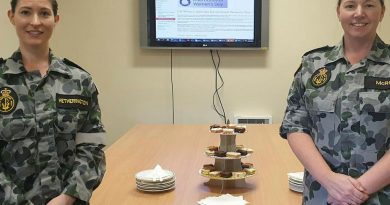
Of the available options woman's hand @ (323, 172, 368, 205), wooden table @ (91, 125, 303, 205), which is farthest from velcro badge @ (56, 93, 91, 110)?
woman's hand @ (323, 172, 368, 205)

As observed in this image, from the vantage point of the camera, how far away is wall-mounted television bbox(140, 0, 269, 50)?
412 centimetres

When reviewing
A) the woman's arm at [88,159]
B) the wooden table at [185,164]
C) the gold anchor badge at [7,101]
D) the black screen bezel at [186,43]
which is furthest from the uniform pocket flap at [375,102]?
the black screen bezel at [186,43]

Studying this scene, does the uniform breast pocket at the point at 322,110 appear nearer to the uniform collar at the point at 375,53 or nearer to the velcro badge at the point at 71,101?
the uniform collar at the point at 375,53

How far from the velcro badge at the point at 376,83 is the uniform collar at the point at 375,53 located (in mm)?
71

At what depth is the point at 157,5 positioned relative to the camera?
4133mm

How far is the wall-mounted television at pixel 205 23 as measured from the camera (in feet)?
13.5

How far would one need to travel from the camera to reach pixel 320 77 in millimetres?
1665

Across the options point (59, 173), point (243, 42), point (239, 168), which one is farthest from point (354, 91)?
point (243, 42)

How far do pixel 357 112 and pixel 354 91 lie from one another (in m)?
0.07

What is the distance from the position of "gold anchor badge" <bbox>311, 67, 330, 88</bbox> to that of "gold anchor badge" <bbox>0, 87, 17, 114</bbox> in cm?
102

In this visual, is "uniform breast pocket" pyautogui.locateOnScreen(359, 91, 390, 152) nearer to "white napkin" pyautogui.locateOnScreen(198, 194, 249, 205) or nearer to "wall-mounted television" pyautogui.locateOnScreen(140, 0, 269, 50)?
"white napkin" pyautogui.locateOnScreen(198, 194, 249, 205)

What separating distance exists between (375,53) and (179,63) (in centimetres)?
277

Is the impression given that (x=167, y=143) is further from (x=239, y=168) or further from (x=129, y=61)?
(x=129, y=61)

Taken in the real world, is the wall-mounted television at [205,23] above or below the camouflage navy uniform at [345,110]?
above
